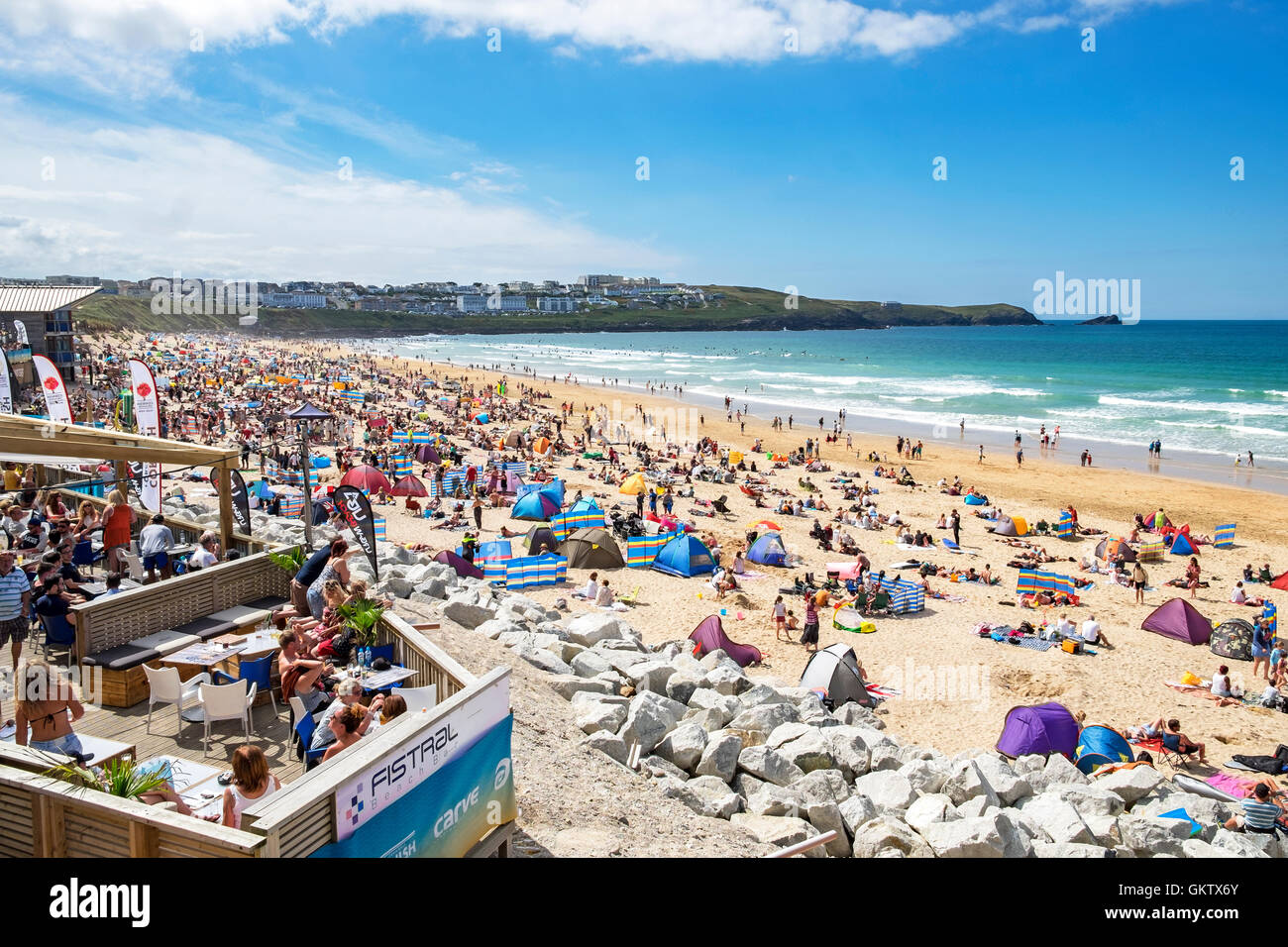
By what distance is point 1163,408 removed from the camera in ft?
184

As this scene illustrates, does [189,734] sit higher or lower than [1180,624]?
higher

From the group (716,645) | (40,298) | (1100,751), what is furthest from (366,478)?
(40,298)

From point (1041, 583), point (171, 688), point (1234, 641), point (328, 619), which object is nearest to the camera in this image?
point (171, 688)

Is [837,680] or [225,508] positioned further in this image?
[837,680]

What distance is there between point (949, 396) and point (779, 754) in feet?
Answer: 198

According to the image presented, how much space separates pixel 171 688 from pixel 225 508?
3.98 m

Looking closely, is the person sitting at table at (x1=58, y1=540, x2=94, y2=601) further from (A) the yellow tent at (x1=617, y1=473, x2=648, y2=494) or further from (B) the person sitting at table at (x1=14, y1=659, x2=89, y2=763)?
(A) the yellow tent at (x1=617, y1=473, x2=648, y2=494)

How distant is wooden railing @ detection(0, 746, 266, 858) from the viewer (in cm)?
381

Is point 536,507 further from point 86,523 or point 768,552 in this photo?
point 86,523

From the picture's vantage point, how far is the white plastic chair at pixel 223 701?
20.0 feet

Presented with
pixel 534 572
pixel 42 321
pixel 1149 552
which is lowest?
pixel 1149 552

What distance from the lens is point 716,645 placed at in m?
13.8
